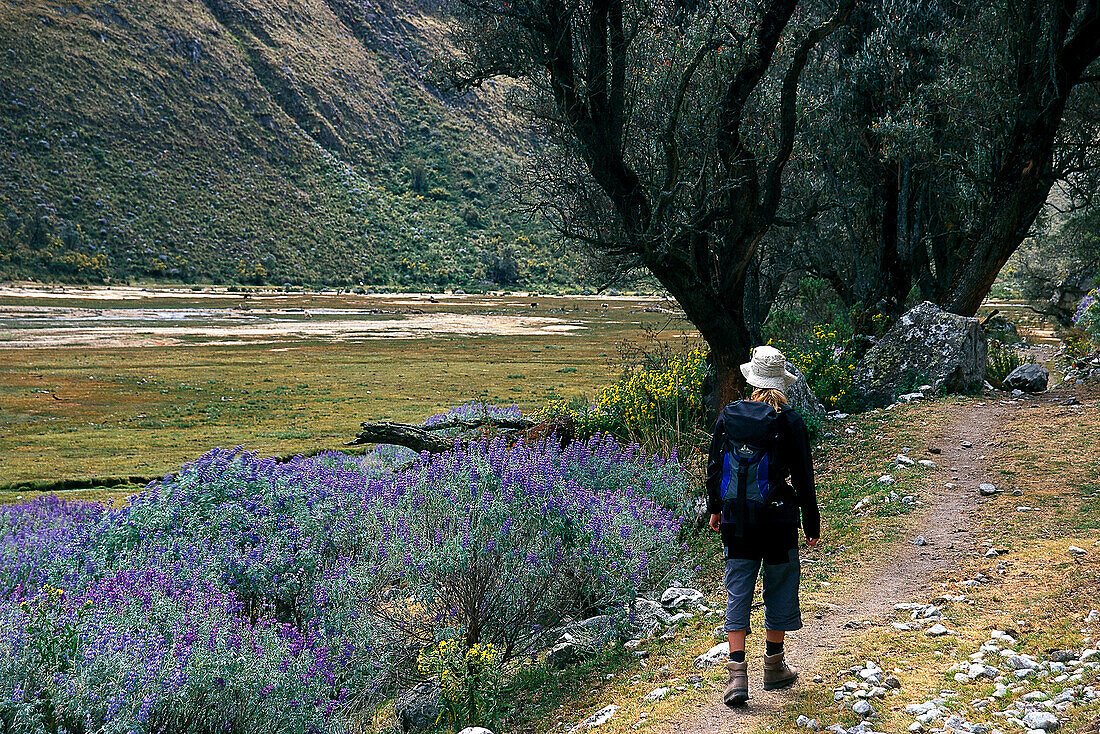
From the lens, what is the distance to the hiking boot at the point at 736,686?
4.56 metres

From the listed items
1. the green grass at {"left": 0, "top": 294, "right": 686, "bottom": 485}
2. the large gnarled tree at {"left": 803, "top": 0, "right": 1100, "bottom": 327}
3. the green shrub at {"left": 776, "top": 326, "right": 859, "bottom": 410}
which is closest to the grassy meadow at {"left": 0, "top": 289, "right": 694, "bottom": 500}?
the green grass at {"left": 0, "top": 294, "right": 686, "bottom": 485}

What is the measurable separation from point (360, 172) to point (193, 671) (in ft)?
443

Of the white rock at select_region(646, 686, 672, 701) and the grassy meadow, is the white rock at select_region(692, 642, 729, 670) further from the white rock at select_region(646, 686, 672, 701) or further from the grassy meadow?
the grassy meadow

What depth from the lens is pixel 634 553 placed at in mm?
6777

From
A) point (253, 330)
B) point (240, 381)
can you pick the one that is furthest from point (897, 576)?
point (253, 330)

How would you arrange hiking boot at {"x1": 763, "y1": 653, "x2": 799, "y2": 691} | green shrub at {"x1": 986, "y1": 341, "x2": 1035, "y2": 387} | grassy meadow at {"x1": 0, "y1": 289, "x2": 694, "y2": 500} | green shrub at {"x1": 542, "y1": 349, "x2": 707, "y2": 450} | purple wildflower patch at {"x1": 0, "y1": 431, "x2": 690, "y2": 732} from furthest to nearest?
grassy meadow at {"x1": 0, "y1": 289, "x2": 694, "y2": 500}
green shrub at {"x1": 986, "y1": 341, "x2": 1035, "y2": 387}
green shrub at {"x1": 542, "y1": 349, "x2": 707, "y2": 450}
hiking boot at {"x1": 763, "y1": 653, "x2": 799, "y2": 691}
purple wildflower patch at {"x1": 0, "y1": 431, "x2": 690, "y2": 732}

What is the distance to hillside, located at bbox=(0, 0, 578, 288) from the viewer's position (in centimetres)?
9331

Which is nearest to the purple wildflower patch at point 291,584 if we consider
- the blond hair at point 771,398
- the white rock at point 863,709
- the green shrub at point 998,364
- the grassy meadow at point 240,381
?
the blond hair at point 771,398

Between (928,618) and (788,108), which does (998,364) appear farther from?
(928,618)

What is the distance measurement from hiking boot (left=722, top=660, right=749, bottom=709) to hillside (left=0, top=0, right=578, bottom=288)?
64.9 meters

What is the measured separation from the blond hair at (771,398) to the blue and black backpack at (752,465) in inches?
4.4

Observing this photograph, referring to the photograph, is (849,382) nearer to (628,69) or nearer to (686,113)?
(686,113)

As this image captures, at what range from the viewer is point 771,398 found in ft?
15.7

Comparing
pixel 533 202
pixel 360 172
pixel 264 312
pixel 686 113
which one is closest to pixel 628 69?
pixel 686 113
